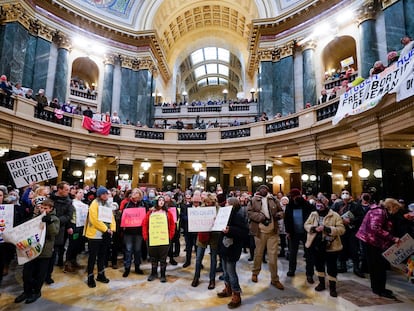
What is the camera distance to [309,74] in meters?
19.2

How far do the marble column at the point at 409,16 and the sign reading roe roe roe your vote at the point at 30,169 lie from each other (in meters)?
16.6

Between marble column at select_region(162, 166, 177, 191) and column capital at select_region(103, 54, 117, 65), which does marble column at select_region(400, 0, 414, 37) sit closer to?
marble column at select_region(162, 166, 177, 191)

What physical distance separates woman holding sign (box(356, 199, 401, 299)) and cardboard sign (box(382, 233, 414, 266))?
10cm

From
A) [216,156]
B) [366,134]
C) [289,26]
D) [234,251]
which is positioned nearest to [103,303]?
[234,251]

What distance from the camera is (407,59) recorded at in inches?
278

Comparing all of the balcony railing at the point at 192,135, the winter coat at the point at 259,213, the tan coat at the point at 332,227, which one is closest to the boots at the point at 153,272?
the winter coat at the point at 259,213

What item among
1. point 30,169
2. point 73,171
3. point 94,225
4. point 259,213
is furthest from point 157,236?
point 73,171

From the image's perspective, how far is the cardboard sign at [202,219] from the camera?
17.0 ft

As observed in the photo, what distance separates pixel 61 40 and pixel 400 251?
23562 mm

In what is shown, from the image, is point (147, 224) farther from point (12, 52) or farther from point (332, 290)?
point (12, 52)

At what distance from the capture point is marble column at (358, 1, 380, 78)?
15.6 m

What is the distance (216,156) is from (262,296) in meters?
12.8

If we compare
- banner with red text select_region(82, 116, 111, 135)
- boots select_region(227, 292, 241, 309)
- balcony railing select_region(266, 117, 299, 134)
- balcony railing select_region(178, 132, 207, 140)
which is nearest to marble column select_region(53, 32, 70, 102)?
banner with red text select_region(82, 116, 111, 135)

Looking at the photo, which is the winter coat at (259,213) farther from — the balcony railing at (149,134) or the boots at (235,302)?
the balcony railing at (149,134)
